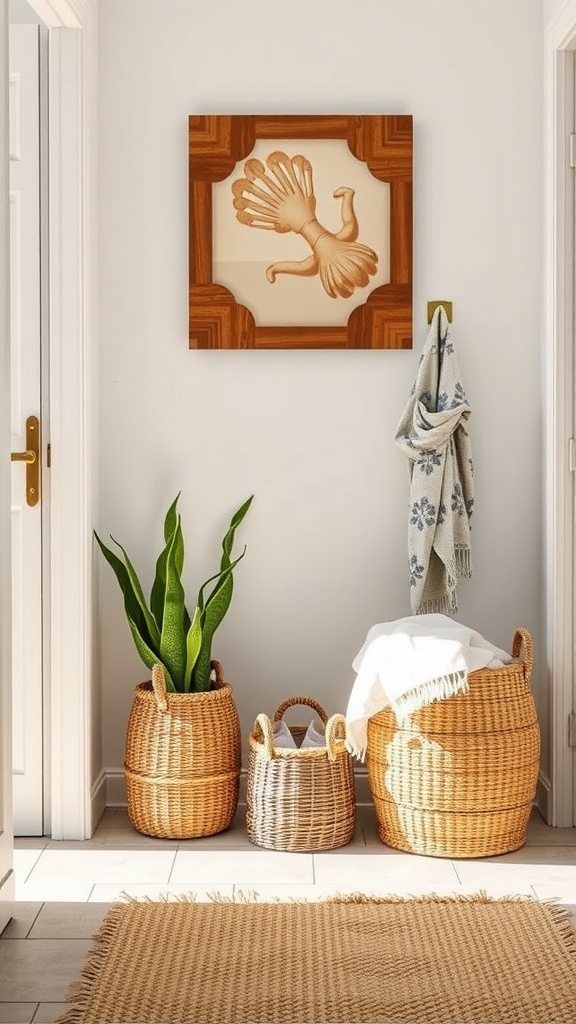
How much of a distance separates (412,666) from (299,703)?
1.42ft

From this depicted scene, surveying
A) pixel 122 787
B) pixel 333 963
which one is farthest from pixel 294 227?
pixel 333 963

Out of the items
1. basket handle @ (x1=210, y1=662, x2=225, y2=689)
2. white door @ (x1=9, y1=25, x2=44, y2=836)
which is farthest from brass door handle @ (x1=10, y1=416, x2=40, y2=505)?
basket handle @ (x1=210, y1=662, x2=225, y2=689)

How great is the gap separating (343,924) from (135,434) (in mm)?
1503

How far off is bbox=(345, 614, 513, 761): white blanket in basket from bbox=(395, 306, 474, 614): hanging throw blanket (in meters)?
0.22

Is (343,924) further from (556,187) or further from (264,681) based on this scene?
(556,187)

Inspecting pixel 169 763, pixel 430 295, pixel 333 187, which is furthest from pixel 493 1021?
pixel 333 187

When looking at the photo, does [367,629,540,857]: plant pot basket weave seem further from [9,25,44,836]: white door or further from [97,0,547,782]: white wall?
[9,25,44,836]: white door

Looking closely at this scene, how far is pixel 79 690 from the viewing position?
3.00m

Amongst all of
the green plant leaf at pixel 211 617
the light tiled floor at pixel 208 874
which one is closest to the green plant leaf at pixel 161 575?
the green plant leaf at pixel 211 617

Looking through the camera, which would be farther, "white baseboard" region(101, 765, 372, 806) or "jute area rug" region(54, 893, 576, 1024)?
"white baseboard" region(101, 765, 372, 806)

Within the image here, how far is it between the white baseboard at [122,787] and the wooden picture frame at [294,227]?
1.24 m

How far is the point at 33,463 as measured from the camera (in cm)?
301

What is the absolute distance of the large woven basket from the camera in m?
2.96

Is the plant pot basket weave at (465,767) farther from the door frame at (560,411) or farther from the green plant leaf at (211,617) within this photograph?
the green plant leaf at (211,617)
